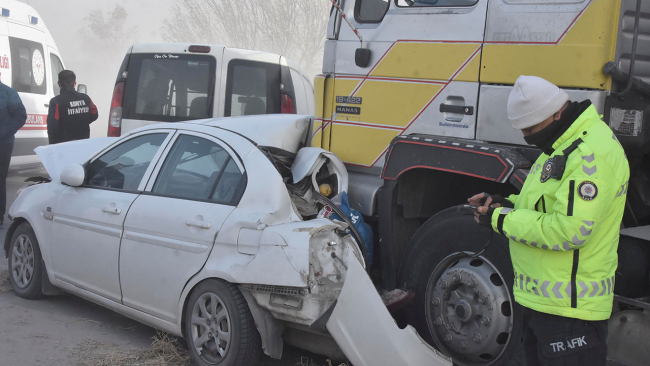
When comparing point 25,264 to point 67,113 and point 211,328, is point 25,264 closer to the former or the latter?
point 211,328

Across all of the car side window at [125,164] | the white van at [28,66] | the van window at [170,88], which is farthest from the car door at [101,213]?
the white van at [28,66]

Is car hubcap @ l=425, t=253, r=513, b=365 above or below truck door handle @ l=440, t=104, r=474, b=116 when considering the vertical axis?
below

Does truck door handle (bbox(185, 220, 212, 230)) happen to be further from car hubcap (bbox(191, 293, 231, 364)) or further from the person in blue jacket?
the person in blue jacket

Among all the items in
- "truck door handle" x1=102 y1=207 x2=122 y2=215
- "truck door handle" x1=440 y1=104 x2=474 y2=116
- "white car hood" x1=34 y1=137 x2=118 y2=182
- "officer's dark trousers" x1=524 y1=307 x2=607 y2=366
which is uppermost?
"truck door handle" x1=440 y1=104 x2=474 y2=116

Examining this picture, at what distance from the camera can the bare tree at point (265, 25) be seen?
37.0 m

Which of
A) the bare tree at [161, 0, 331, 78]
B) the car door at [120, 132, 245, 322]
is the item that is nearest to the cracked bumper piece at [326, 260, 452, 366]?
the car door at [120, 132, 245, 322]

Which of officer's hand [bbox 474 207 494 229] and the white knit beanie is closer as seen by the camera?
the white knit beanie

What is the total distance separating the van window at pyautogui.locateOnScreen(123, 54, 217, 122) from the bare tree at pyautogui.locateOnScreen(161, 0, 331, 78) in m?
27.3

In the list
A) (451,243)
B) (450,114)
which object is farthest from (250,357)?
(450,114)

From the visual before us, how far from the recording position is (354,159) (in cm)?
467

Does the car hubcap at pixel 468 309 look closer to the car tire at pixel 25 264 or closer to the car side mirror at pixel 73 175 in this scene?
the car side mirror at pixel 73 175

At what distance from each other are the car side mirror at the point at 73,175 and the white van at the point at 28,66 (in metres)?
6.74

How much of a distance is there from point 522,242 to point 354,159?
206 cm

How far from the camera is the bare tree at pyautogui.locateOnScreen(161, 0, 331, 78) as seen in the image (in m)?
37.0
